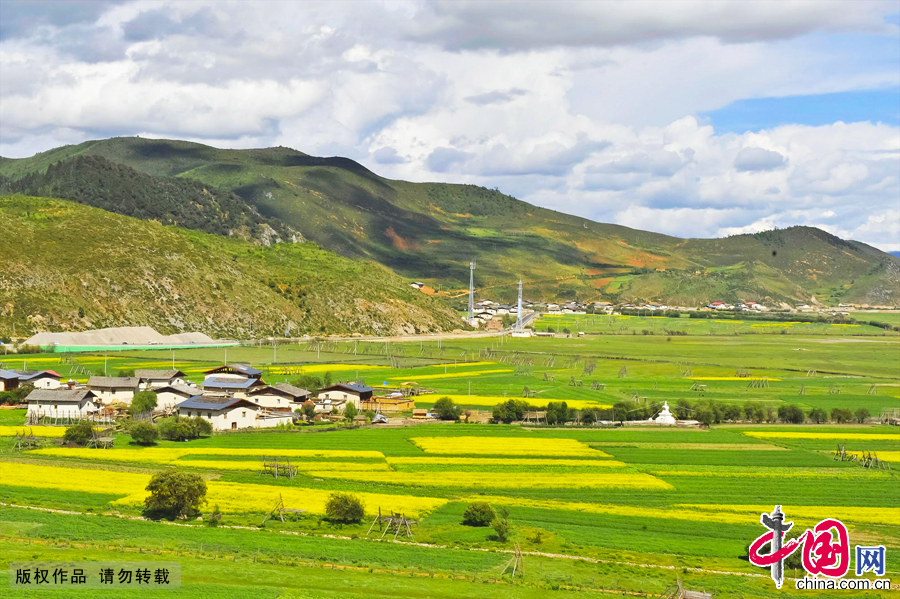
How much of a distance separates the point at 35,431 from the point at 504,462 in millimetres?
35769

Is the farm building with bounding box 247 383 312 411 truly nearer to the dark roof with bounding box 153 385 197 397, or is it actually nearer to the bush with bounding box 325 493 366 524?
the dark roof with bounding box 153 385 197 397

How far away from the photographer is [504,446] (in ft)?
249

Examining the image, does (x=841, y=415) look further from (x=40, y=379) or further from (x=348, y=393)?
(x=40, y=379)

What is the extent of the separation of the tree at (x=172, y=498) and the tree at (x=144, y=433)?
21.4 m

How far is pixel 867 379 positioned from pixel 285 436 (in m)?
89.5

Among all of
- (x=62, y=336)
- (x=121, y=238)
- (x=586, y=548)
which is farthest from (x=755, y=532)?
(x=121, y=238)

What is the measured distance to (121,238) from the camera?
192375 mm

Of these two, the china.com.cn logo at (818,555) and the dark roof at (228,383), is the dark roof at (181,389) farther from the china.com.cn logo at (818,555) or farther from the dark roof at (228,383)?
the china.com.cn logo at (818,555)

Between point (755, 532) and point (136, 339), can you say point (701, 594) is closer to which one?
point (755, 532)

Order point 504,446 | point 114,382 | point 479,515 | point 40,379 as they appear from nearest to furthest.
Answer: point 479,515
point 504,446
point 114,382
point 40,379

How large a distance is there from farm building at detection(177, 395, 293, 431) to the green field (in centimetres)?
309

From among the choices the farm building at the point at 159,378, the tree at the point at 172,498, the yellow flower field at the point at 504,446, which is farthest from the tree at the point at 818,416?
the tree at the point at 172,498

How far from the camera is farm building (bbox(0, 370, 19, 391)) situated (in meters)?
98.9

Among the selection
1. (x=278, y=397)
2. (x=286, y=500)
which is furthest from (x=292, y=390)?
(x=286, y=500)
